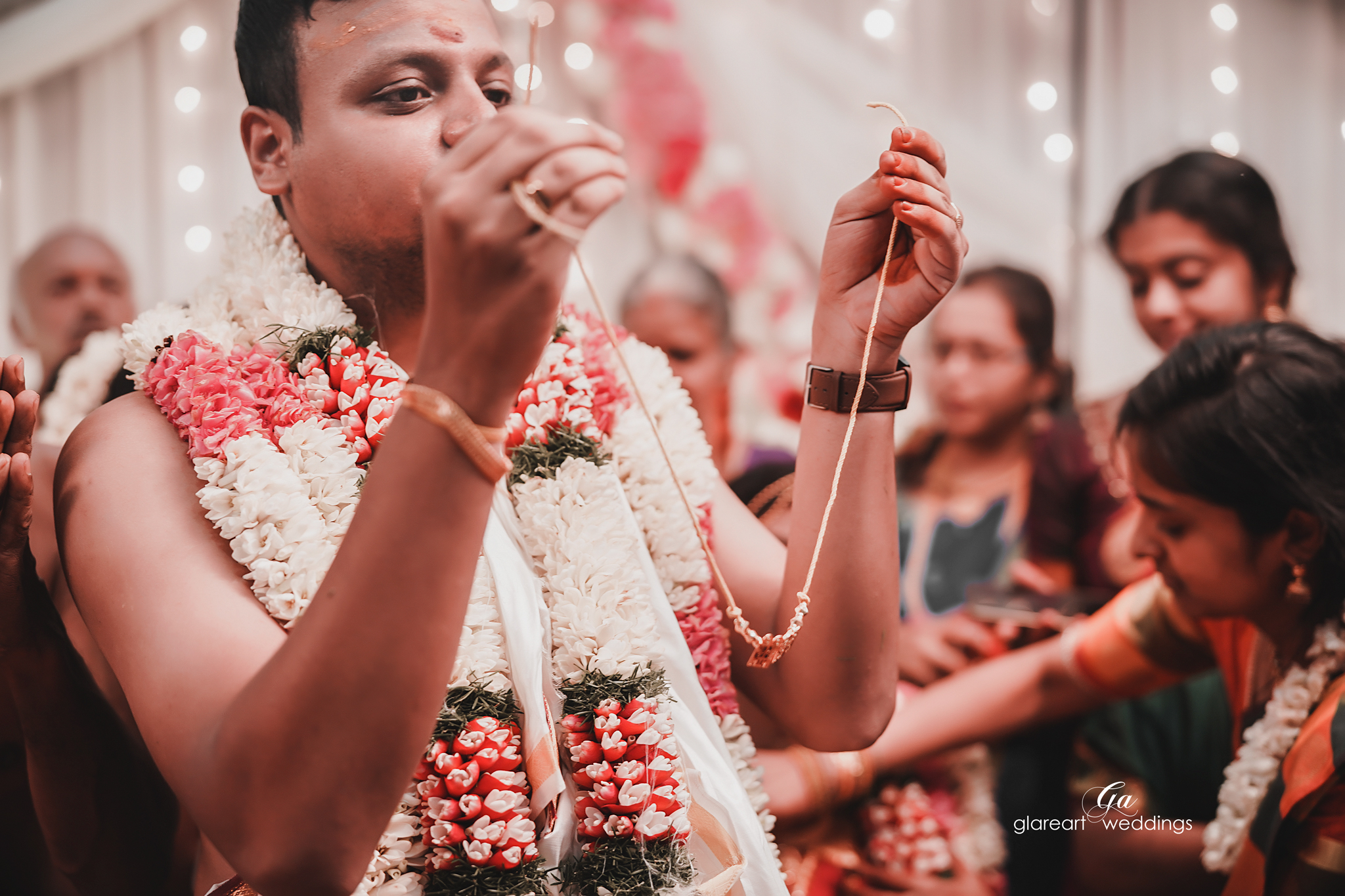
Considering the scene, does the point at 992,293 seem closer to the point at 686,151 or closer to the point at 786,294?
the point at 786,294

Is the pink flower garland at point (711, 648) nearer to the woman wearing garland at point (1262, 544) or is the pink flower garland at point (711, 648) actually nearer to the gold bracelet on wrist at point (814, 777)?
the gold bracelet on wrist at point (814, 777)

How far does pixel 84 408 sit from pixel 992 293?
10.5 feet

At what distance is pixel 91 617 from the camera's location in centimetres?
101

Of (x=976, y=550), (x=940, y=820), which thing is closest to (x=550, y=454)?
(x=940, y=820)

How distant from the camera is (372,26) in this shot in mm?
1173

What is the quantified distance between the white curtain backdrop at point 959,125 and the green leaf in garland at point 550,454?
360 cm

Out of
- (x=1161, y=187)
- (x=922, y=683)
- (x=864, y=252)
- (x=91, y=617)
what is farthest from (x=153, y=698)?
(x=1161, y=187)

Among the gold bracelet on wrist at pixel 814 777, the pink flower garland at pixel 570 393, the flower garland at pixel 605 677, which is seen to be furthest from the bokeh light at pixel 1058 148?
the flower garland at pixel 605 677

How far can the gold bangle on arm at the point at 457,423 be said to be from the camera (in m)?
0.78

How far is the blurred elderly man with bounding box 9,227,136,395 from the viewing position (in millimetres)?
3566

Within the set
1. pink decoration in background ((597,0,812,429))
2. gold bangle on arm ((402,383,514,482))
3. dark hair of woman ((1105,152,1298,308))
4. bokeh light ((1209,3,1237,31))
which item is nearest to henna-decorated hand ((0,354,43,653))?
gold bangle on arm ((402,383,514,482))

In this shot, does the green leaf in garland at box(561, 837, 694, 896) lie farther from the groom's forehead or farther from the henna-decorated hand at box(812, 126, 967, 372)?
the groom's forehead

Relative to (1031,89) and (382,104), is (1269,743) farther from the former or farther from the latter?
(1031,89)

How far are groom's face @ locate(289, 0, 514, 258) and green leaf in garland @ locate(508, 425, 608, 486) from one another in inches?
12.2
